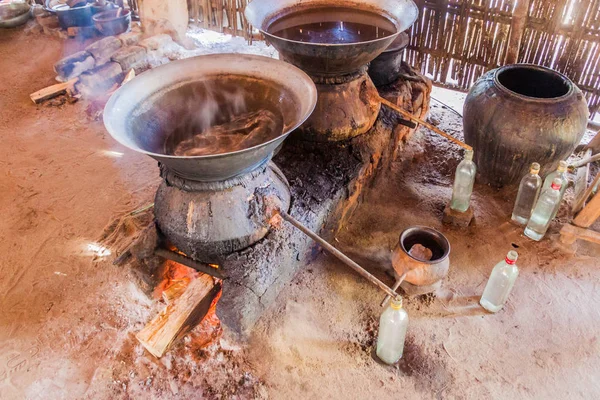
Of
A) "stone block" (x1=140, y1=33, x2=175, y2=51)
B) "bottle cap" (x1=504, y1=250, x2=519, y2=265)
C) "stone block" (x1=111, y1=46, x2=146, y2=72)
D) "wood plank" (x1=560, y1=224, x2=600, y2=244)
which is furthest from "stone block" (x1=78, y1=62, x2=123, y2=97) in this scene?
"wood plank" (x1=560, y1=224, x2=600, y2=244)

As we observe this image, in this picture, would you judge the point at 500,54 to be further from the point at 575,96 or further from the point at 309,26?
the point at 309,26

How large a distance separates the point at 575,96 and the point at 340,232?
7.66 feet

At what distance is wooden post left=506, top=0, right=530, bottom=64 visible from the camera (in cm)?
432

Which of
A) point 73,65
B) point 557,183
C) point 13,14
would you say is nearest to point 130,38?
point 73,65

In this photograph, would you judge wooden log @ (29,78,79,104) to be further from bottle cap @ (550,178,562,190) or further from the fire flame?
bottle cap @ (550,178,562,190)

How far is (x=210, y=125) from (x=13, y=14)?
6.82 m

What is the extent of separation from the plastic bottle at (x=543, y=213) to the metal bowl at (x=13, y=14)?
8314 millimetres

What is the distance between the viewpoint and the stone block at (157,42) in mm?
5992

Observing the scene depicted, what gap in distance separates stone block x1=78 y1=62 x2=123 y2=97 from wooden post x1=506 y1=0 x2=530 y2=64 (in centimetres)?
491

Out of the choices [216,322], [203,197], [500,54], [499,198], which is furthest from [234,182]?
[500,54]

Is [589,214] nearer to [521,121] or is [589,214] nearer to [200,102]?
[521,121]

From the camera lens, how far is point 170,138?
8.04 feet

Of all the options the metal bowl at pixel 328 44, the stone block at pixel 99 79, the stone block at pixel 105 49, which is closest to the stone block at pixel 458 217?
the metal bowl at pixel 328 44

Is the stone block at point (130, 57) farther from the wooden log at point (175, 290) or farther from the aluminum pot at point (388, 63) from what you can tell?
the wooden log at point (175, 290)
